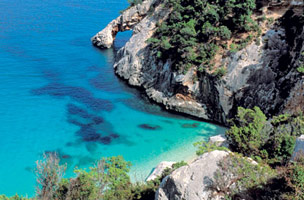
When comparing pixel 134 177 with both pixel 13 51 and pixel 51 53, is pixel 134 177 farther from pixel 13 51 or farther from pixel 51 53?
pixel 13 51

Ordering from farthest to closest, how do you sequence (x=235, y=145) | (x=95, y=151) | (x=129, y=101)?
(x=129, y=101), (x=95, y=151), (x=235, y=145)

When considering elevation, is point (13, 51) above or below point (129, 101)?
above

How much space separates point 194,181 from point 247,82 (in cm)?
2621

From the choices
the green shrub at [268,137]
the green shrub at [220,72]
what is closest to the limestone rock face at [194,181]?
the green shrub at [268,137]

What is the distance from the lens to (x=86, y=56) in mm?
66562

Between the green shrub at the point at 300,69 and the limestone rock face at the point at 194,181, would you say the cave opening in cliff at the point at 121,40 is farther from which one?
the limestone rock face at the point at 194,181

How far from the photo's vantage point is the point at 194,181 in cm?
1686

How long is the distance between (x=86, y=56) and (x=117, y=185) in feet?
155

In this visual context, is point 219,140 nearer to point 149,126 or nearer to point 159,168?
point 159,168

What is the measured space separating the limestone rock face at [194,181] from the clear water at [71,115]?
14902 mm

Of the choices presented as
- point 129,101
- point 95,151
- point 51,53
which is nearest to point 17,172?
point 95,151

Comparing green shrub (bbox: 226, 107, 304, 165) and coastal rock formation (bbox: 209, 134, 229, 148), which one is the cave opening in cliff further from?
green shrub (bbox: 226, 107, 304, 165)

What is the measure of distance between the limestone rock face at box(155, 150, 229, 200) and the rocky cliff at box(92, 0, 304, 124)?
59.1 feet

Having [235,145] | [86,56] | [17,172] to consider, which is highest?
[86,56]
